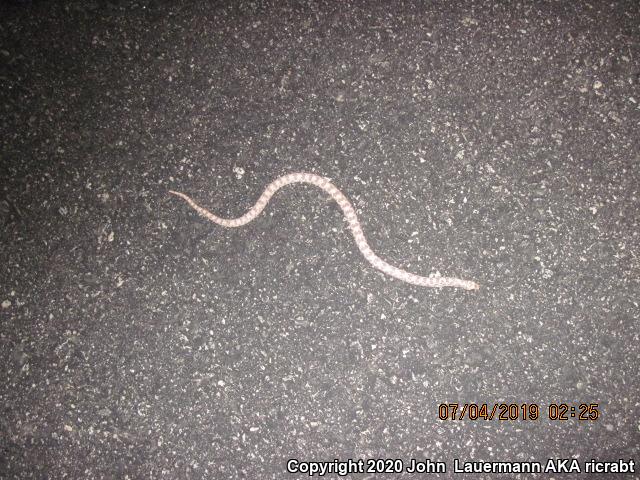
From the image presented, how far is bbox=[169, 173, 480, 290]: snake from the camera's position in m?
2.30

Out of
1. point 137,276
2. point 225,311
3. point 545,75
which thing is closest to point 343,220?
point 225,311

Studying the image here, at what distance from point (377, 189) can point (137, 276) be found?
5.18ft

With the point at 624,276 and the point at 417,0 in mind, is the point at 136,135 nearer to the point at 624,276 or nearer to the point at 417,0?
the point at 417,0

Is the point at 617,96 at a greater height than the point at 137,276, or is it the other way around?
the point at 617,96

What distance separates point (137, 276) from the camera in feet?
7.73

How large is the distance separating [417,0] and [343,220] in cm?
146

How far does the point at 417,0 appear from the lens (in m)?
2.38

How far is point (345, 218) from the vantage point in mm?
2340

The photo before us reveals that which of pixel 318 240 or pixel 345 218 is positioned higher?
pixel 345 218

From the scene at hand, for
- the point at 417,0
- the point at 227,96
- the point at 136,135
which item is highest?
the point at 417,0

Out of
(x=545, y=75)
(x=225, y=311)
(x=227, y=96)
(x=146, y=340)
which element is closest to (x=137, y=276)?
(x=146, y=340)

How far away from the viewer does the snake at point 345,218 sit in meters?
2.30

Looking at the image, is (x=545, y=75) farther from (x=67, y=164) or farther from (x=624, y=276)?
(x=67, y=164)

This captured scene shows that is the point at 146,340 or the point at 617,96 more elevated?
the point at 617,96
